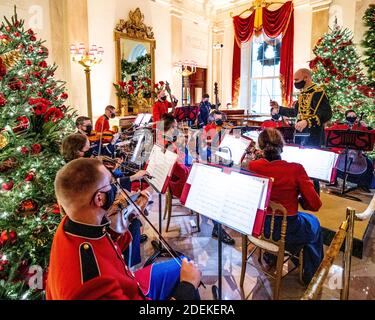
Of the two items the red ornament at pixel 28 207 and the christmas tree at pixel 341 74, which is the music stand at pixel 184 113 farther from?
the red ornament at pixel 28 207

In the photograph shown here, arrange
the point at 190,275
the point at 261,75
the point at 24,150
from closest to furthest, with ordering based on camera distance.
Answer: the point at 190,275 < the point at 24,150 < the point at 261,75

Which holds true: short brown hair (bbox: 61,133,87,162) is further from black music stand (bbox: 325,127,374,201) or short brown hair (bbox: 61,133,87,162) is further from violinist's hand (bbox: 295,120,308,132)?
black music stand (bbox: 325,127,374,201)

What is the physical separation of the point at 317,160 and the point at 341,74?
212 inches

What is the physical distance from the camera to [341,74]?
738 centimetres

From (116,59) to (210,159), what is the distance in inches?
180

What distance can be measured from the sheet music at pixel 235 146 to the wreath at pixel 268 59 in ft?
26.1

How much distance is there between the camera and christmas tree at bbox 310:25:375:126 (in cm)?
717

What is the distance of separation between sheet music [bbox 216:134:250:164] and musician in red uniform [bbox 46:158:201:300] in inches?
102

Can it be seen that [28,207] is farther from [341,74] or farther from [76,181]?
[341,74]

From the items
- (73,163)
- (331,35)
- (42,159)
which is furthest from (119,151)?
(331,35)

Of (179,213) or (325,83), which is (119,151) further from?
(325,83)

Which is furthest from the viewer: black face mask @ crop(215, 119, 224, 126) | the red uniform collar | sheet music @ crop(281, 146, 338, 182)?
black face mask @ crop(215, 119, 224, 126)

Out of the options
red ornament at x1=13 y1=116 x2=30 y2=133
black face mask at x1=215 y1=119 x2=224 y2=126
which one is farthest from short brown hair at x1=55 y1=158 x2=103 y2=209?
black face mask at x1=215 y1=119 x2=224 y2=126

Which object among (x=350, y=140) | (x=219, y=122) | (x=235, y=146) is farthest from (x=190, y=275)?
(x=219, y=122)
